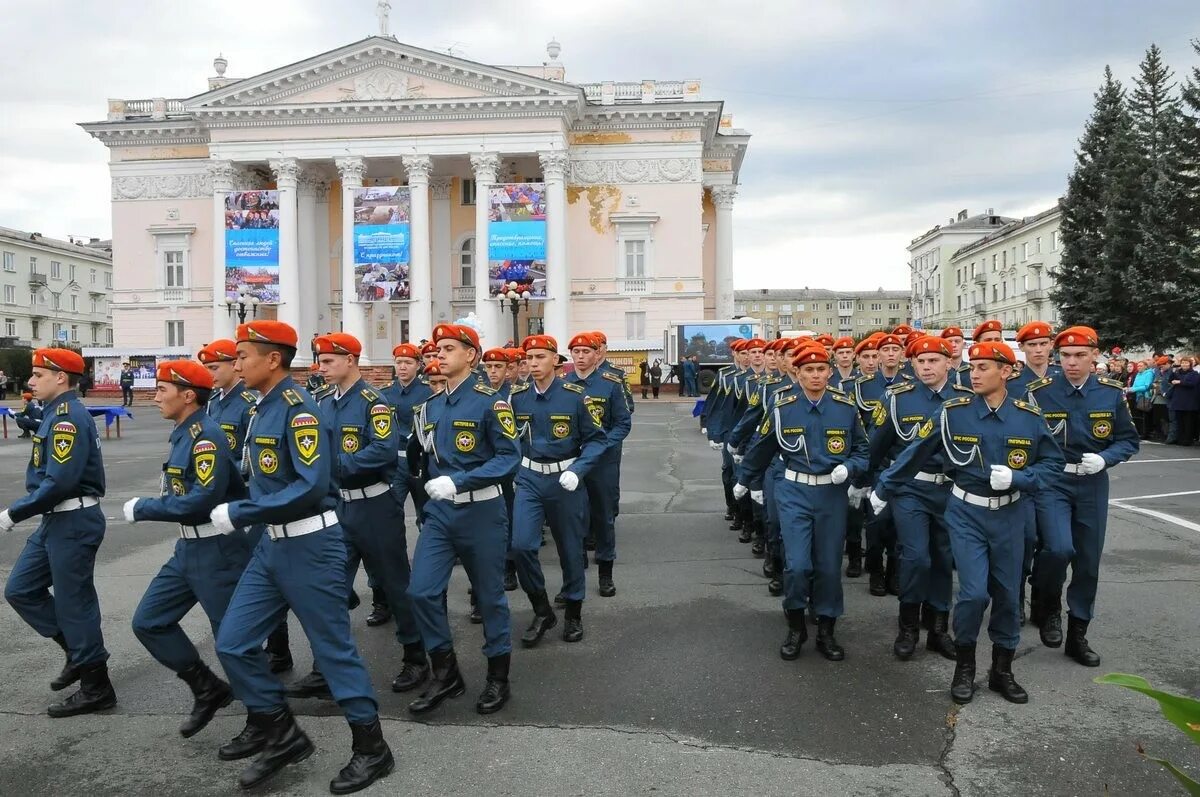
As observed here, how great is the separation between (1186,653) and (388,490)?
5254 millimetres

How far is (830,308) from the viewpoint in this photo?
153500 millimetres

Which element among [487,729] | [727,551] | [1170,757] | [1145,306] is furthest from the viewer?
[1145,306]

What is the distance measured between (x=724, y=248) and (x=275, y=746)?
4937 centimetres

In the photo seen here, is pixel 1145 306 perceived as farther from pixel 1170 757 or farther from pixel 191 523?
pixel 191 523

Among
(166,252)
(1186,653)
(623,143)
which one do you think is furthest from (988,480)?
(166,252)

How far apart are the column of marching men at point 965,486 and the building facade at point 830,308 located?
147515 millimetres

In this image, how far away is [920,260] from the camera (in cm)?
10888

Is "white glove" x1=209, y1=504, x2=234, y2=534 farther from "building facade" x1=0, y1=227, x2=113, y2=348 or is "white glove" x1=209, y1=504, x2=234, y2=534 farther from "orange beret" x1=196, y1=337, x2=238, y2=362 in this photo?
"building facade" x1=0, y1=227, x2=113, y2=348

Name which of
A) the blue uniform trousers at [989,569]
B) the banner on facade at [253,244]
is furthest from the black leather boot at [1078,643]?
the banner on facade at [253,244]

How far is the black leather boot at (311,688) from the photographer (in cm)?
531

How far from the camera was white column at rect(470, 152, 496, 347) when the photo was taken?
1686 inches

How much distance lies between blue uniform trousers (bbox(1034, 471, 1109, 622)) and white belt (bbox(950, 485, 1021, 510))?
2.59 feet

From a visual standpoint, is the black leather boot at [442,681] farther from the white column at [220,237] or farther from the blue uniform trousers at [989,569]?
the white column at [220,237]

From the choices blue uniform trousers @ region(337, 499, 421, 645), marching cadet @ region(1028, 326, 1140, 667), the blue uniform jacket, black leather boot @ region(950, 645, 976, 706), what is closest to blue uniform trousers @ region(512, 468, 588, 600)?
blue uniform trousers @ region(337, 499, 421, 645)
